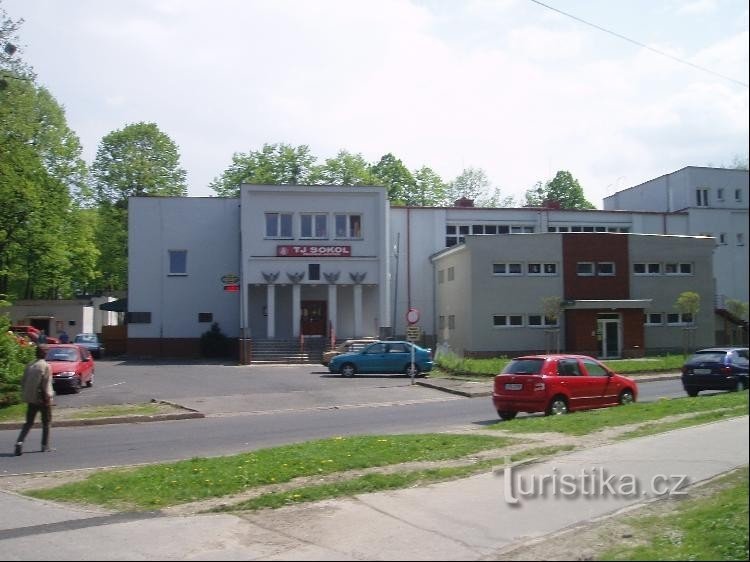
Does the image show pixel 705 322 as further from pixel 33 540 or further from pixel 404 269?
pixel 33 540

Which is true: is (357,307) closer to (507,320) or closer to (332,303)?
(332,303)

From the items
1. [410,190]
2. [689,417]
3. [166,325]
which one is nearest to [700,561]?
Answer: [689,417]

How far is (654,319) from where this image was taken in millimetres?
45938

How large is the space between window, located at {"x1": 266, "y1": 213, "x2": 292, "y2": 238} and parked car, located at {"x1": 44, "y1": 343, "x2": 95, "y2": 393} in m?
16.4

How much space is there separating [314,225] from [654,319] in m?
19.9

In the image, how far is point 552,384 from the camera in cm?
1764

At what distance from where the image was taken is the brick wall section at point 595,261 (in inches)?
1746

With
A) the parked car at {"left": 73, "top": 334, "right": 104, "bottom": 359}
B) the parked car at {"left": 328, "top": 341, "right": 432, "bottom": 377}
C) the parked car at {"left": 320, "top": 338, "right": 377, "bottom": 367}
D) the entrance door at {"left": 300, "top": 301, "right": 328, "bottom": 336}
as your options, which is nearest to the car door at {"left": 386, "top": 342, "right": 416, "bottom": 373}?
the parked car at {"left": 328, "top": 341, "right": 432, "bottom": 377}

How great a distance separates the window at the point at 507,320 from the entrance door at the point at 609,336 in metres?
4.23

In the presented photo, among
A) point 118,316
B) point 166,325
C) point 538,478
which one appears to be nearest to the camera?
point 538,478

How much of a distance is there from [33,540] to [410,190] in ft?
259

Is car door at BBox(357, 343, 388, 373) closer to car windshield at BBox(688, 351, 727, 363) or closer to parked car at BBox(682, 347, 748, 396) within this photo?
parked car at BBox(682, 347, 748, 396)

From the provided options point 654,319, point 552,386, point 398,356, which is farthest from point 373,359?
point 654,319

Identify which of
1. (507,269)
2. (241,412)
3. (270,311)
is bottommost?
(241,412)
